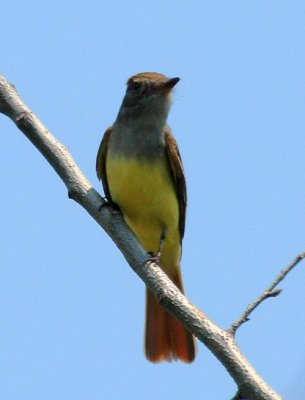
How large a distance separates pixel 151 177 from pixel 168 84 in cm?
75

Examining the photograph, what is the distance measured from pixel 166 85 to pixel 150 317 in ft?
A: 6.45

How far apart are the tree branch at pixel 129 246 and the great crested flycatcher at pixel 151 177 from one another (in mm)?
1422

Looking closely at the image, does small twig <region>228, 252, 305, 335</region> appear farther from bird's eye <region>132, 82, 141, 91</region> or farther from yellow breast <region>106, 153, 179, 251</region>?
bird's eye <region>132, 82, 141, 91</region>

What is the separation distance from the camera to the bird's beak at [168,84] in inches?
247

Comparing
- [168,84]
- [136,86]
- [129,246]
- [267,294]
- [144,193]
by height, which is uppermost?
[136,86]

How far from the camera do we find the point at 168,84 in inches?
250

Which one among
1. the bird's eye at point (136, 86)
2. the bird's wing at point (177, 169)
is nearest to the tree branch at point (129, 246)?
the bird's wing at point (177, 169)

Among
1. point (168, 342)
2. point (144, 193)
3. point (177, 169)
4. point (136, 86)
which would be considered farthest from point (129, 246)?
point (136, 86)

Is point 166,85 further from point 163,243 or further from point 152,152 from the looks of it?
point 163,243

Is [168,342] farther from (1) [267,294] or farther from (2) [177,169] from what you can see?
(1) [267,294]

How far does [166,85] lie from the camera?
6.38 meters

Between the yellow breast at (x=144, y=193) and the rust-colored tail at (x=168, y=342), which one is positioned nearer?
the yellow breast at (x=144, y=193)

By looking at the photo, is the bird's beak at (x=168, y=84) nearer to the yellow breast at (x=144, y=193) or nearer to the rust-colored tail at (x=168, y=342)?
the yellow breast at (x=144, y=193)

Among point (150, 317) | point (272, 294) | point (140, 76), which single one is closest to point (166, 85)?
point (140, 76)
